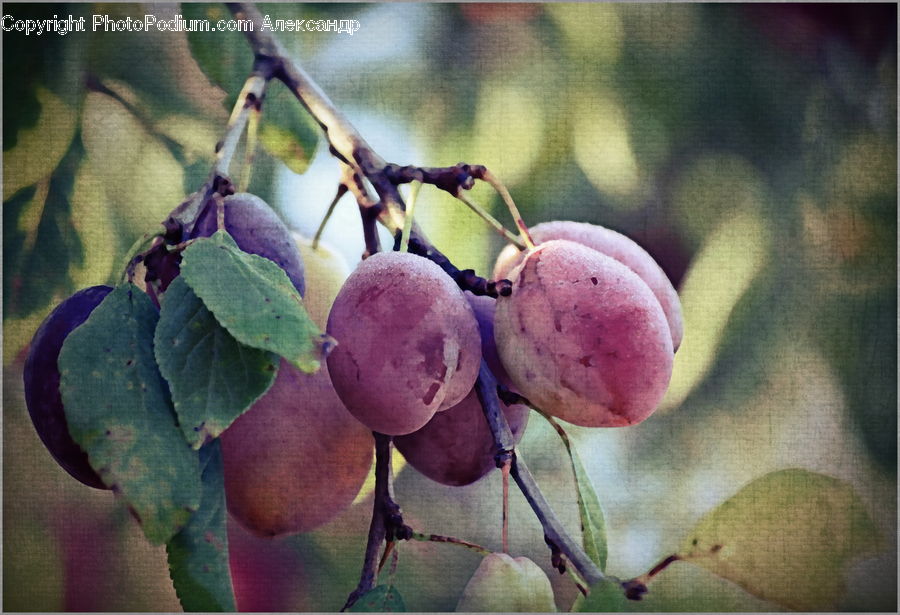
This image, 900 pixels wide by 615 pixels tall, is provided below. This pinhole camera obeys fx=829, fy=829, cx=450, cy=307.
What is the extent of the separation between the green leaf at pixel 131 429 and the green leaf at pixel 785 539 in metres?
0.34

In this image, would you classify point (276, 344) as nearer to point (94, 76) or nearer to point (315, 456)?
point (315, 456)

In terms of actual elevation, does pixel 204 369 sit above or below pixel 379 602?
above

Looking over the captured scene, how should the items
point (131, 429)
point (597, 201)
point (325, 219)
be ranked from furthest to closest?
point (597, 201) → point (325, 219) → point (131, 429)

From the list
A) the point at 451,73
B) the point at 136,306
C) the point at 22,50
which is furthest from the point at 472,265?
the point at 22,50

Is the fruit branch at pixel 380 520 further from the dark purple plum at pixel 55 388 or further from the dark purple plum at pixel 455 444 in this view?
the dark purple plum at pixel 55 388

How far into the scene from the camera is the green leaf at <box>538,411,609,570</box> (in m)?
0.47

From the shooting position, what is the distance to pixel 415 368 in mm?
377

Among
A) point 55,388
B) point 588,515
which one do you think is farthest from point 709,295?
point 55,388

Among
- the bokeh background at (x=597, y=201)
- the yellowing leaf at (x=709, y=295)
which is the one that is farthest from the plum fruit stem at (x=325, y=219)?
the yellowing leaf at (x=709, y=295)

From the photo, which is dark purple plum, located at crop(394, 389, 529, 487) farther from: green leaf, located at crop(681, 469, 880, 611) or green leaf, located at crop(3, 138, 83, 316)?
green leaf, located at crop(3, 138, 83, 316)

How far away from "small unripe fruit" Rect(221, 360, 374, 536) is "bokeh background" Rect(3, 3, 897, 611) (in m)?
0.15

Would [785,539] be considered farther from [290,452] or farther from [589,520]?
[290,452]

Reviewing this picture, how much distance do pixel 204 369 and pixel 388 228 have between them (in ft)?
0.45

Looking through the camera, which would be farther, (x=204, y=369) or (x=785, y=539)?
(x=785, y=539)
